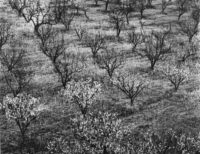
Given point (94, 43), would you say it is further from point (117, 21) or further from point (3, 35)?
point (3, 35)

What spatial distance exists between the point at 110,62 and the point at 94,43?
5833 mm

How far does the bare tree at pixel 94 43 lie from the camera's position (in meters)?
46.0

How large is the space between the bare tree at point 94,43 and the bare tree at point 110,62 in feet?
3.18

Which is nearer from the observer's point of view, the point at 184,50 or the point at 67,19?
the point at 184,50

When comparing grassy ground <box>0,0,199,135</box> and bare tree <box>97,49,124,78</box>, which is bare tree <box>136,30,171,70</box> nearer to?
grassy ground <box>0,0,199,135</box>

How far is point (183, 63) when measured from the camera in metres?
46.3

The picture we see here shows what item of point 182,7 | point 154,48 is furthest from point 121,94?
point 182,7

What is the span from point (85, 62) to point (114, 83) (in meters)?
7.15

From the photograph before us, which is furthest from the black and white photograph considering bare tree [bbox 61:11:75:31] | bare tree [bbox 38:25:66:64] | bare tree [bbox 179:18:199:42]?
bare tree [bbox 179:18:199:42]

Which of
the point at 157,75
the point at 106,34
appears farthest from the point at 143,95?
the point at 106,34

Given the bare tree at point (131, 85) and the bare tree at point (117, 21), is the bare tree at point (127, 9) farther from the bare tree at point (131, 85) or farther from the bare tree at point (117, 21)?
the bare tree at point (131, 85)

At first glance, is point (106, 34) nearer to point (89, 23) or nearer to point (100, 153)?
point (89, 23)

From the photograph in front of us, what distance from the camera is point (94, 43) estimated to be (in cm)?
4931

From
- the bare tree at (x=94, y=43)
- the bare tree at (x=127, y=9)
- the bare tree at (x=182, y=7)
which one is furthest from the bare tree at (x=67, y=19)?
the bare tree at (x=182, y=7)
